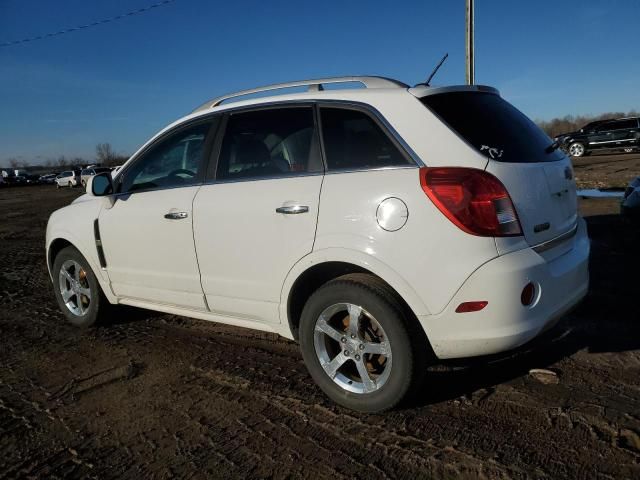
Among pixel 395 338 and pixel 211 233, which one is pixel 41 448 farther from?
pixel 395 338

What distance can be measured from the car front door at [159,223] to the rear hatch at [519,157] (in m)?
1.75

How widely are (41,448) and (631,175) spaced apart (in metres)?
16.5

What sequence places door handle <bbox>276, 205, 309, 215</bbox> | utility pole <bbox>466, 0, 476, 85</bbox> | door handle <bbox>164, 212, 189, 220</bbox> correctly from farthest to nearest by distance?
utility pole <bbox>466, 0, 476, 85</bbox> < door handle <bbox>164, 212, 189, 220</bbox> < door handle <bbox>276, 205, 309, 215</bbox>

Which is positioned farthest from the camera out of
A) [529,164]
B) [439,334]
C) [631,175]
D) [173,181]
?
[631,175]

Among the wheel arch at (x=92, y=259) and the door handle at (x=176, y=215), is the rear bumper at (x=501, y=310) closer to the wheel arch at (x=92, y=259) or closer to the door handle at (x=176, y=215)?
the door handle at (x=176, y=215)

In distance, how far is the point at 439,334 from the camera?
261 cm

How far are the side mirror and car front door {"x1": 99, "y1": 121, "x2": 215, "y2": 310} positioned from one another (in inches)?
2.5

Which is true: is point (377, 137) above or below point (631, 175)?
above

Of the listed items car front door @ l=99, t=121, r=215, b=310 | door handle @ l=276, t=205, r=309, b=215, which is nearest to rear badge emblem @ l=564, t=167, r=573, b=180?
door handle @ l=276, t=205, r=309, b=215

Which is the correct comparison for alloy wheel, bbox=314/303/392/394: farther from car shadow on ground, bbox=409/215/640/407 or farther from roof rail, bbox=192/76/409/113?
roof rail, bbox=192/76/409/113

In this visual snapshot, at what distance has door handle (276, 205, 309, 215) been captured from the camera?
2.95 metres

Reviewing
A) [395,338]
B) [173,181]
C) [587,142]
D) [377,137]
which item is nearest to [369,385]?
[395,338]

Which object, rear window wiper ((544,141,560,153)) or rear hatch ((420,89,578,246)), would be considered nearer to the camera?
rear hatch ((420,89,578,246))

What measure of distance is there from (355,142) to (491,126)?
2.51 feet
